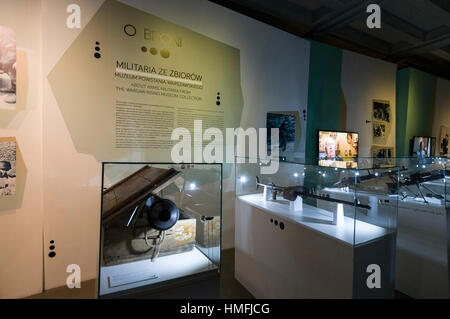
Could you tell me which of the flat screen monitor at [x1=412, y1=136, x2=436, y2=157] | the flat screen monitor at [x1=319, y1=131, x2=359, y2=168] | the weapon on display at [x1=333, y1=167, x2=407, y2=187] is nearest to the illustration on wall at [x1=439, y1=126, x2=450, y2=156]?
the flat screen monitor at [x1=412, y1=136, x2=436, y2=157]

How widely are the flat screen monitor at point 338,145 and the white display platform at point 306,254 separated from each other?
2.48 metres

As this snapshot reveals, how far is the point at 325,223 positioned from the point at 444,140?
24.3 feet

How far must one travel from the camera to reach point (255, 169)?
2309 mm

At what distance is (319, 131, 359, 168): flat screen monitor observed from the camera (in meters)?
4.11

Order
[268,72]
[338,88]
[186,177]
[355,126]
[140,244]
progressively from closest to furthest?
[140,244] < [186,177] < [268,72] < [338,88] < [355,126]

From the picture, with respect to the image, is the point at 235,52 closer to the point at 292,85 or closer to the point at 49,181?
the point at 292,85

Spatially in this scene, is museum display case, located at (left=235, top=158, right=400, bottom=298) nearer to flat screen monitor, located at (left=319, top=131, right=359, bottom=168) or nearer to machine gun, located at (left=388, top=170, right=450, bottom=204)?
machine gun, located at (left=388, top=170, right=450, bottom=204)

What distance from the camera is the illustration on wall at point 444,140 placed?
253 inches

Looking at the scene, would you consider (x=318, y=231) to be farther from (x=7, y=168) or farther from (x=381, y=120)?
(x=381, y=120)

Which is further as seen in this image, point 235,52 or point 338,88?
point 338,88

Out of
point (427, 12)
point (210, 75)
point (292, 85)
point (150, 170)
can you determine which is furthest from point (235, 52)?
point (427, 12)

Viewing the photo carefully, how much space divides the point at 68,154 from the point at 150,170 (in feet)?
5.00

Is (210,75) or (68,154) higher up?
(210,75)

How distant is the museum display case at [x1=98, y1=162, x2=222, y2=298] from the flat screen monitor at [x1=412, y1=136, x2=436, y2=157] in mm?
6269
